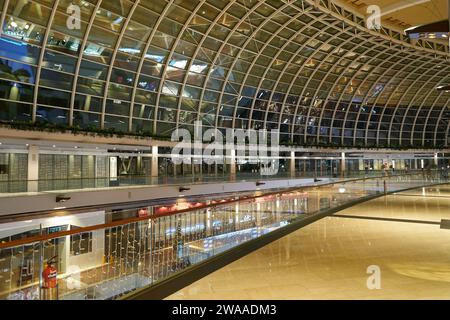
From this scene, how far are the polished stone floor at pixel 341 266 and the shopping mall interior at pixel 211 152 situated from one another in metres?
0.04

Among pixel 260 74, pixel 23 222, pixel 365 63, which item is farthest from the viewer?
pixel 365 63

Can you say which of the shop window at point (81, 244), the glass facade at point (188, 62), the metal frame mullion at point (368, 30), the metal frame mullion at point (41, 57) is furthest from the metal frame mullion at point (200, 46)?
the shop window at point (81, 244)

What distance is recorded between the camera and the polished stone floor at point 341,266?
4266mm

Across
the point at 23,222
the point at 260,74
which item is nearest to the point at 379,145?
the point at 260,74

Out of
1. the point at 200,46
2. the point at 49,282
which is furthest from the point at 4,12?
→ the point at 49,282

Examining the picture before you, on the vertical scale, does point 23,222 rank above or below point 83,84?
below

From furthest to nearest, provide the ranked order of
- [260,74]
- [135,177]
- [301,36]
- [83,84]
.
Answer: [260,74], [301,36], [83,84], [135,177]

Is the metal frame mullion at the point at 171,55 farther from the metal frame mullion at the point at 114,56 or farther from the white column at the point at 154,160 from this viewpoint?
the metal frame mullion at the point at 114,56

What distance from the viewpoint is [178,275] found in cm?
466

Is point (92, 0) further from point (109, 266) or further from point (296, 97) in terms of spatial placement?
point (296, 97)

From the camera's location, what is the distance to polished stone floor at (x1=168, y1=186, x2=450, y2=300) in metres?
4.27

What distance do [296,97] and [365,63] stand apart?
8.32 metres

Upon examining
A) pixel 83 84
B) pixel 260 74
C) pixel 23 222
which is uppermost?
pixel 260 74

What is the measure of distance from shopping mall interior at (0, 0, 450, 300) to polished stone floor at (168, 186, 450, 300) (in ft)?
0.14
